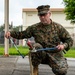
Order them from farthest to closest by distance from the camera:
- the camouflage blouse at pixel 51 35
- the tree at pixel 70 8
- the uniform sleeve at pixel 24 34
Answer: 1. the tree at pixel 70 8
2. the uniform sleeve at pixel 24 34
3. the camouflage blouse at pixel 51 35

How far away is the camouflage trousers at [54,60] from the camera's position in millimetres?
5215

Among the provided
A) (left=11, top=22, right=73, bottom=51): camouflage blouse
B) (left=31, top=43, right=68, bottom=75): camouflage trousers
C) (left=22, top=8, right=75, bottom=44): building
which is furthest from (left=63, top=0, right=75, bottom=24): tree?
(left=31, top=43, right=68, bottom=75): camouflage trousers

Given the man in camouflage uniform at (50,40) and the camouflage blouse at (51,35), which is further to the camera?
the camouflage blouse at (51,35)

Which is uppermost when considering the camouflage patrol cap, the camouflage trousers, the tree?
the camouflage patrol cap

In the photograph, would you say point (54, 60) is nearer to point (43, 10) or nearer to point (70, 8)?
point (43, 10)

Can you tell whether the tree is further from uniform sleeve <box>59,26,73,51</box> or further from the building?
uniform sleeve <box>59,26,73,51</box>

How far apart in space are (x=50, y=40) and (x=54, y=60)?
311 millimetres

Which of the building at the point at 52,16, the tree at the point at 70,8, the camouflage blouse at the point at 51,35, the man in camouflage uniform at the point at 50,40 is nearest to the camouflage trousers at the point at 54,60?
the man in camouflage uniform at the point at 50,40

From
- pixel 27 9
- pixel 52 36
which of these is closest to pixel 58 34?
pixel 52 36

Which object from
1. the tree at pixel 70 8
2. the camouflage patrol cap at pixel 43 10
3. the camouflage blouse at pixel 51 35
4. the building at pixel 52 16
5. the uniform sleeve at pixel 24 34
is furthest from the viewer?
the building at pixel 52 16

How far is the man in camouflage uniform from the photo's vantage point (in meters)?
5.22

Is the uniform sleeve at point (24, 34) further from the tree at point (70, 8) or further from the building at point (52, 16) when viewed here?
the building at point (52, 16)

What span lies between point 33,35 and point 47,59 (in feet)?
1.43

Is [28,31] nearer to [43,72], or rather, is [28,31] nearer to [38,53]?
[38,53]
